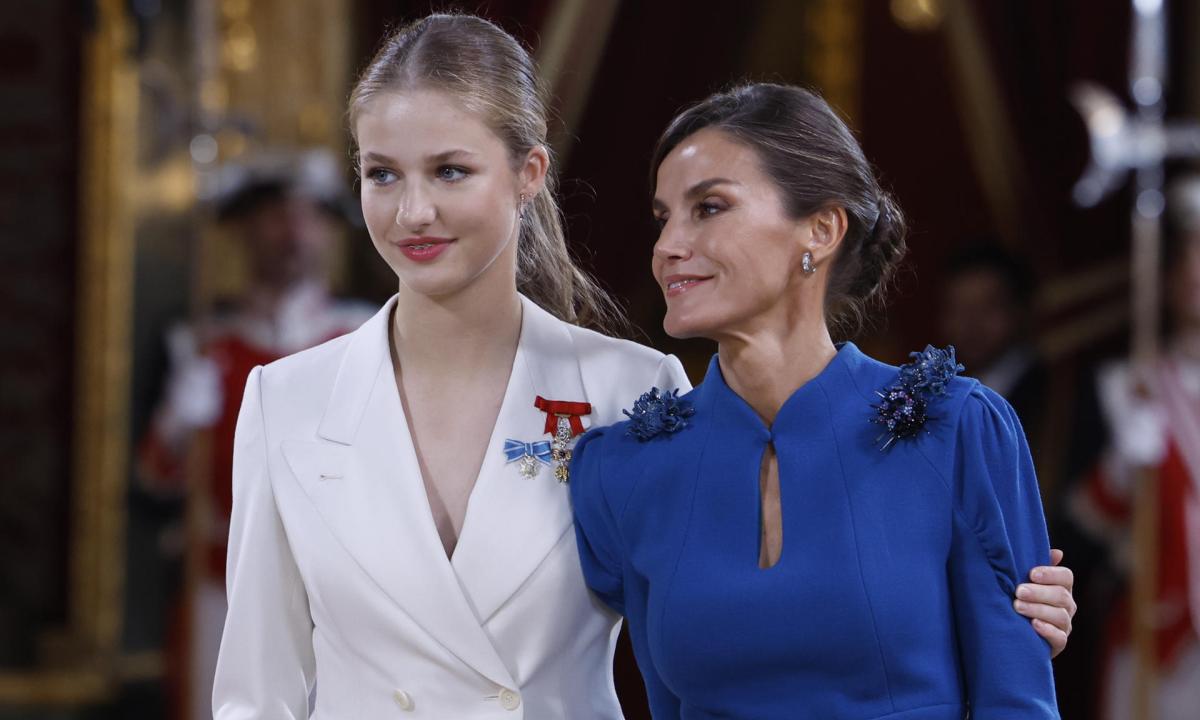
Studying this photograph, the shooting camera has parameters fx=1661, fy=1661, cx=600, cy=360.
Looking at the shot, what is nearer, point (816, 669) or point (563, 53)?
point (816, 669)

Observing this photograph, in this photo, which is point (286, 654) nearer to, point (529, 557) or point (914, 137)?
point (529, 557)

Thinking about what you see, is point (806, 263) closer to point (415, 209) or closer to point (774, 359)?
point (774, 359)

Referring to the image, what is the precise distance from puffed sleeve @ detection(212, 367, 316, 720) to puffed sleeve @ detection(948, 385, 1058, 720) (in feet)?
2.42

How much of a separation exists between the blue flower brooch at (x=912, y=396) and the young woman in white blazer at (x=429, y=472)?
22 centimetres

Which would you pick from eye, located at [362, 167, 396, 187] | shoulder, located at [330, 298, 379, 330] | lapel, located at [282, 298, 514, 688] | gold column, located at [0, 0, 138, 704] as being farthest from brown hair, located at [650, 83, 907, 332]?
gold column, located at [0, 0, 138, 704]

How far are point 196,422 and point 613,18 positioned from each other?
176 cm

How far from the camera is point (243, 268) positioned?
15.9ft

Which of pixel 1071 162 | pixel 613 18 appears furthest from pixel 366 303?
pixel 1071 162

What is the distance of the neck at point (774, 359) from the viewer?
187cm

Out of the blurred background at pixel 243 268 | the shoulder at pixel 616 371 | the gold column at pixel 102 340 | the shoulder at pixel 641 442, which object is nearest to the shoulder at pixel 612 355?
the shoulder at pixel 616 371

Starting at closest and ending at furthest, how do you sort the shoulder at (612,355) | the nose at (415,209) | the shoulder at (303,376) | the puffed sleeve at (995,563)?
1. the puffed sleeve at (995,563)
2. the nose at (415,209)
3. the shoulder at (303,376)
4. the shoulder at (612,355)

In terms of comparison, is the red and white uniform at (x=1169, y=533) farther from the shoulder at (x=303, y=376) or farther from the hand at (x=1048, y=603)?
the shoulder at (x=303, y=376)

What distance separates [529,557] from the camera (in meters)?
1.87

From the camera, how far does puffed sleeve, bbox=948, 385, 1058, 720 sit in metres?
1.71
